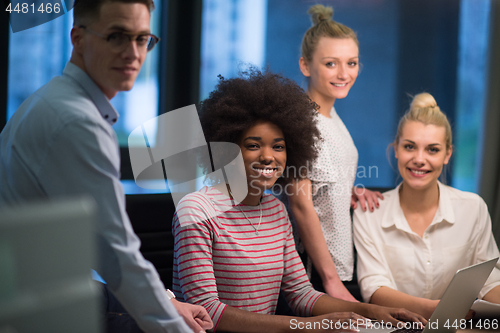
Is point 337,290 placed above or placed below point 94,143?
below

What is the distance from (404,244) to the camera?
170cm

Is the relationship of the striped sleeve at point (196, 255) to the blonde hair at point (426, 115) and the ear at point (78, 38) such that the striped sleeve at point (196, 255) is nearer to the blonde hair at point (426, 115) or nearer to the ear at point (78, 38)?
the ear at point (78, 38)

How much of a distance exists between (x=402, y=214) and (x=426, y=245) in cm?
14

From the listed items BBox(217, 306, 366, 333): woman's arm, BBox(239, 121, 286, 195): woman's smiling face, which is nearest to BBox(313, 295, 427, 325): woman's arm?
BBox(217, 306, 366, 333): woman's arm

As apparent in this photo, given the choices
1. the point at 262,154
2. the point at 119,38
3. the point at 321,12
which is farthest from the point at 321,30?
the point at 119,38

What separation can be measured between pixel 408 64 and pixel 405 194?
6.04 feet

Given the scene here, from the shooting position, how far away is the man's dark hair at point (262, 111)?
137 cm

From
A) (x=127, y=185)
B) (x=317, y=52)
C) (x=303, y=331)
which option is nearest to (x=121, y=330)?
(x=303, y=331)

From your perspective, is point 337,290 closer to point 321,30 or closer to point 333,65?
point 333,65

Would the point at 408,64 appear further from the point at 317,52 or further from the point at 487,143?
the point at 317,52

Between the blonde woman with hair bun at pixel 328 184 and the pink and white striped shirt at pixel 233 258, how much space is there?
0.73ft

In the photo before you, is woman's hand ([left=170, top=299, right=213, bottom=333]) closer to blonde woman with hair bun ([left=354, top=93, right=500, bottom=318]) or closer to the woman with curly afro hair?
the woman with curly afro hair

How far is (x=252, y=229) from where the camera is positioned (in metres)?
1.34

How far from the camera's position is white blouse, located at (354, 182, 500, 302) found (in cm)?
168
